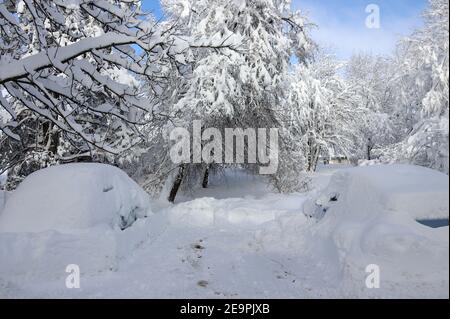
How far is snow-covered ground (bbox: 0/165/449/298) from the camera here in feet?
11.6

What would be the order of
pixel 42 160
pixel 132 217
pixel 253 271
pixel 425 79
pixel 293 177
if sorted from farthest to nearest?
pixel 293 177 → pixel 42 160 → pixel 132 217 → pixel 253 271 → pixel 425 79

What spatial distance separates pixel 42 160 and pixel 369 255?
11439 mm

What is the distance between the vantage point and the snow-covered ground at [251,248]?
354 cm

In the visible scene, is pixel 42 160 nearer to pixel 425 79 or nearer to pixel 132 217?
pixel 132 217

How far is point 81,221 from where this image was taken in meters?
5.98

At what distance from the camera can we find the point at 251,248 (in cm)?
730

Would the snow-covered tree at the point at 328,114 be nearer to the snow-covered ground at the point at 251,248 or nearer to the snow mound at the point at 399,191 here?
the snow-covered ground at the point at 251,248

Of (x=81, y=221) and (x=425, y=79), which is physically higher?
(x=425, y=79)

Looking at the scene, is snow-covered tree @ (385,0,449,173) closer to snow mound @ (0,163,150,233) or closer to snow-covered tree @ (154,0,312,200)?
snow mound @ (0,163,150,233)

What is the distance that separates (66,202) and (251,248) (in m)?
3.49

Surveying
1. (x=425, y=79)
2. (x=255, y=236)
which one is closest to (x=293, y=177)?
(x=255, y=236)

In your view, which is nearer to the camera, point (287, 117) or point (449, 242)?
point (449, 242)

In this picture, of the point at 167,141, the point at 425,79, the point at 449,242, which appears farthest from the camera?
the point at 167,141
